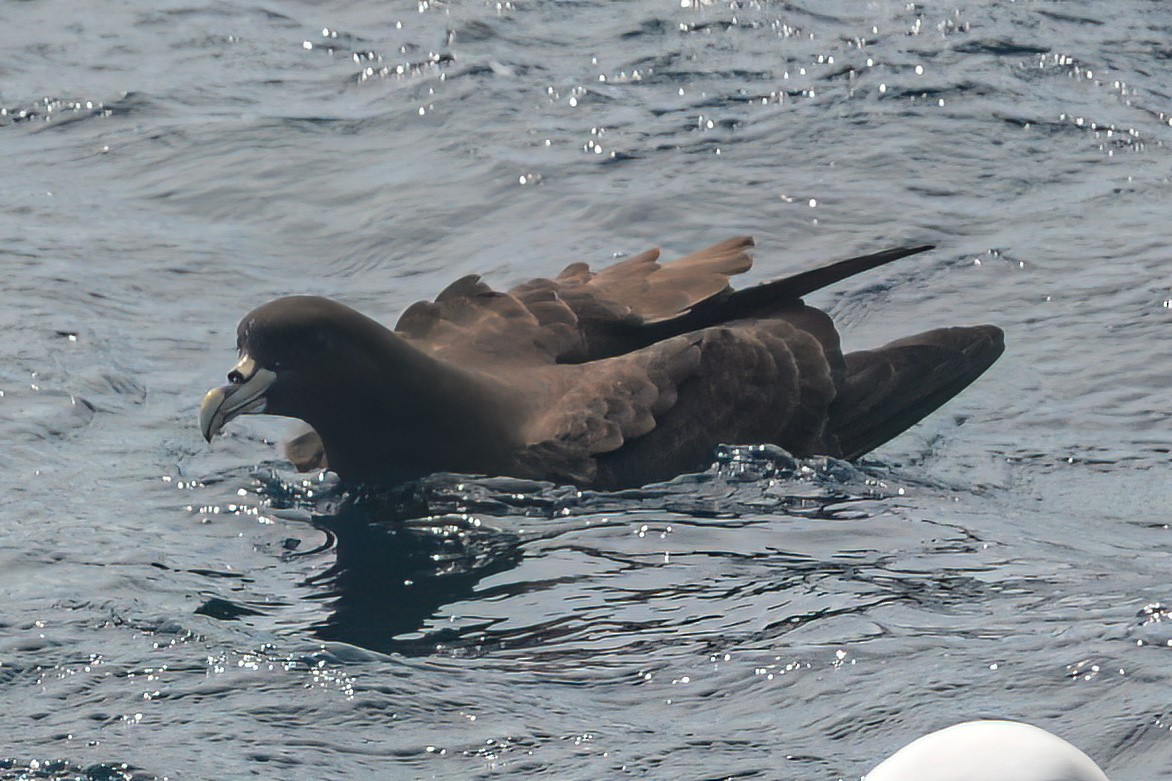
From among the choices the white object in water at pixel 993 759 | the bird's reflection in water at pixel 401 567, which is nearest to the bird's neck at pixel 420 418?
the bird's reflection in water at pixel 401 567

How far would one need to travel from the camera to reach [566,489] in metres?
7.23

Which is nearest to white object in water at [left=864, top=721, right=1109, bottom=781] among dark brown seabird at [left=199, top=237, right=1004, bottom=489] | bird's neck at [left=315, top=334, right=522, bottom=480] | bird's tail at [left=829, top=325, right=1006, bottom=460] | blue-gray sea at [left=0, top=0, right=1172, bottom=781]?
blue-gray sea at [left=0, top=0, right=1172, bottom=781]

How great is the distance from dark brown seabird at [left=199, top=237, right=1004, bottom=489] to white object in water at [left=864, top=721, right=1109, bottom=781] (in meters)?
4.00

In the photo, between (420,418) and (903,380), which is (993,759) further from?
(903,380)

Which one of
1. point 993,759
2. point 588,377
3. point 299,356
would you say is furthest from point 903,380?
point 993,759

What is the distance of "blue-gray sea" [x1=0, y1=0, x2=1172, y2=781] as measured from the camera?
17.8 feet

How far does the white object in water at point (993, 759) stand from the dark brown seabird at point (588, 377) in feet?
13.1

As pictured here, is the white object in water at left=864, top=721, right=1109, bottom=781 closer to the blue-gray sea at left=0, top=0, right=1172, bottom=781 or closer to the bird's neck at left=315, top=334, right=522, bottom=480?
the blue-gray sea at left=0, top=0, right=1172, bottom=781

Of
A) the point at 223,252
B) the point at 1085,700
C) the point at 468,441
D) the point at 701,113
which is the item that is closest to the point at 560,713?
the point at 1085,700

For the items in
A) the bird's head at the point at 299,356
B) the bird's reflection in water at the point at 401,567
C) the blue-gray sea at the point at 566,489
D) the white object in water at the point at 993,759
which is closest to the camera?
the white object in water at the point at 993,759

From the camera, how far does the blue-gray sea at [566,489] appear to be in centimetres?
543

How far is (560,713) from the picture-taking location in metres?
5.41

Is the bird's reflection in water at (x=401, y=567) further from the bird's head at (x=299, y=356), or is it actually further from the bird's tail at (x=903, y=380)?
the bird's tail at (x=903, y=380)

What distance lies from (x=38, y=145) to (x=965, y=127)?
5472 millimetres
